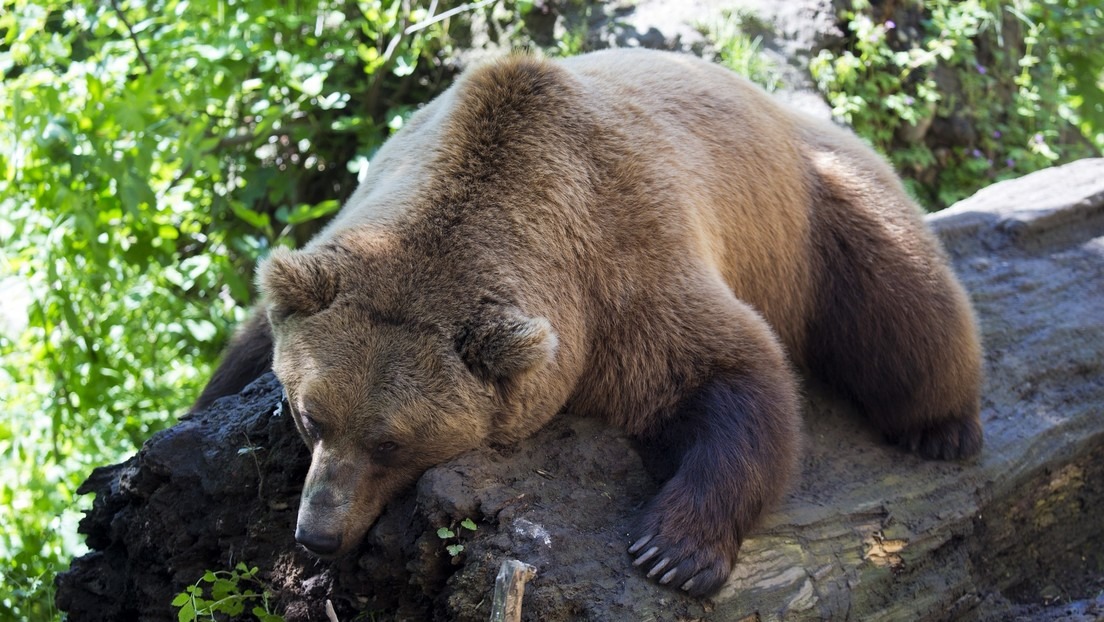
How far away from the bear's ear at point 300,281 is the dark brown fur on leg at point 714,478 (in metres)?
1.37

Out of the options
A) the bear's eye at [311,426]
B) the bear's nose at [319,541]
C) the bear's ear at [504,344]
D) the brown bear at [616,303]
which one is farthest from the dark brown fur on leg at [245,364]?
the bear's ear at [504,344]

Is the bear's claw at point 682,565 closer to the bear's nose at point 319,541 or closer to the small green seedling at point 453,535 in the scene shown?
the small green seedling at point 453,535

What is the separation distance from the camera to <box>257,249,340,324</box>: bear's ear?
358 cm

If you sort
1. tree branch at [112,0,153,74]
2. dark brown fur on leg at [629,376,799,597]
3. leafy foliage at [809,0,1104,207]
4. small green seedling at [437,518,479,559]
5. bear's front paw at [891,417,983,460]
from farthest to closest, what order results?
1. leafy foliage at [809,0,1104,207]
2. tree branch at [112,0,153,74]
3. bear's front paw at [891,417,983,460]
4. dark brown fur on leg at [629,376,799,597]
5. small green seedling at [437,518,479,559]

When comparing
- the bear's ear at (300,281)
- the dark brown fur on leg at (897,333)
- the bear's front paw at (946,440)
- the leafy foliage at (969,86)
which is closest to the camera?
the bear's ear at (300,281)

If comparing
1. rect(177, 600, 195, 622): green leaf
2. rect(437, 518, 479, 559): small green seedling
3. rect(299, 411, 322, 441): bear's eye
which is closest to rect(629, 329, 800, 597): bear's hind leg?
rect(437, 518, 479, 559): small green seedling

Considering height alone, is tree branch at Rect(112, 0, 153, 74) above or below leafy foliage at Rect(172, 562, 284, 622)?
above

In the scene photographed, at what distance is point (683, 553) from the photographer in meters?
3.43

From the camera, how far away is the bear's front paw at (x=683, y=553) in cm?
341

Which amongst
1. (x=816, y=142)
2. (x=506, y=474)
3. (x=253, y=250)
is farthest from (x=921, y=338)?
(x=253, y=250)

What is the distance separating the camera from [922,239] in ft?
16.3

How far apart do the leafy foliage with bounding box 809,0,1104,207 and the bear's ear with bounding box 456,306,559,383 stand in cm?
509

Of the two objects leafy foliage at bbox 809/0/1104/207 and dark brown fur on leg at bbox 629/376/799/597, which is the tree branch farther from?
leafy foliage at bbox 809/0/1104/207

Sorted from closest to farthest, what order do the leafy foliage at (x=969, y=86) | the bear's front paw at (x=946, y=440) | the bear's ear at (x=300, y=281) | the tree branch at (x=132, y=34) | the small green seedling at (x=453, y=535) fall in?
the small green seedling at (x=453, y=535) → the bear's ear at (x=300, y=281) → the bear's front paw at (x=946, y=440) → the tree branch at (x=132, y=34) → the leafy foliage at (x=969, y=86)
